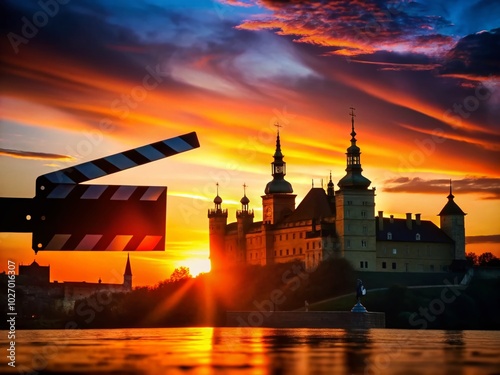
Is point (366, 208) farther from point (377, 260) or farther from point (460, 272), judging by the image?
point (460, 272)

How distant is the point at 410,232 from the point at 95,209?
15091 cm

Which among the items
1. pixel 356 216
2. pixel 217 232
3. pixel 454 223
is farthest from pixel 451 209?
pixel 217 232

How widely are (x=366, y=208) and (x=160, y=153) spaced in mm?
144058

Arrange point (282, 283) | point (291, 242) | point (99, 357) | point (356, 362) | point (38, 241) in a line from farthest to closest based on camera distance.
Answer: point (291, 242), point (282, 283), point (99, 357), point (356, 362), point (38, 241)

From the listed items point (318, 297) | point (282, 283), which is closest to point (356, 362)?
point (318, 297)

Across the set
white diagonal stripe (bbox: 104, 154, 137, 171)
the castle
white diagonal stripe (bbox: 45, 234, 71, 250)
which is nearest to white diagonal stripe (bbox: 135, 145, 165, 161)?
white diagonal stripe (bbox: 104, 154, 137, 171)

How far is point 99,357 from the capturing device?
69.6 ft

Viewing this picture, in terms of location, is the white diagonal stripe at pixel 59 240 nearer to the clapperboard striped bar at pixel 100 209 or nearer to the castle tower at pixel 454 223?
the clapperboard striped bar at pixel 100 209

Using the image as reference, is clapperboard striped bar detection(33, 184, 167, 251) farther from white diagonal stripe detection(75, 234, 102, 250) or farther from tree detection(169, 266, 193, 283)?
tree detection(169, 266, 193, 283)

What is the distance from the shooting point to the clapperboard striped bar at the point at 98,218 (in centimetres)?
1094

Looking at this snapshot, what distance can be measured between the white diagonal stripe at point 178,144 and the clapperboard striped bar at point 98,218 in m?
0.52

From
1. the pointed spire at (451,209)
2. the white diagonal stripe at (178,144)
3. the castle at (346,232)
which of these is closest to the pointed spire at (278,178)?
the castle at (346,232)

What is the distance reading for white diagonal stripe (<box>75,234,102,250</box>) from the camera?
10.9 metres

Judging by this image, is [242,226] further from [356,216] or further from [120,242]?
[120,242]
